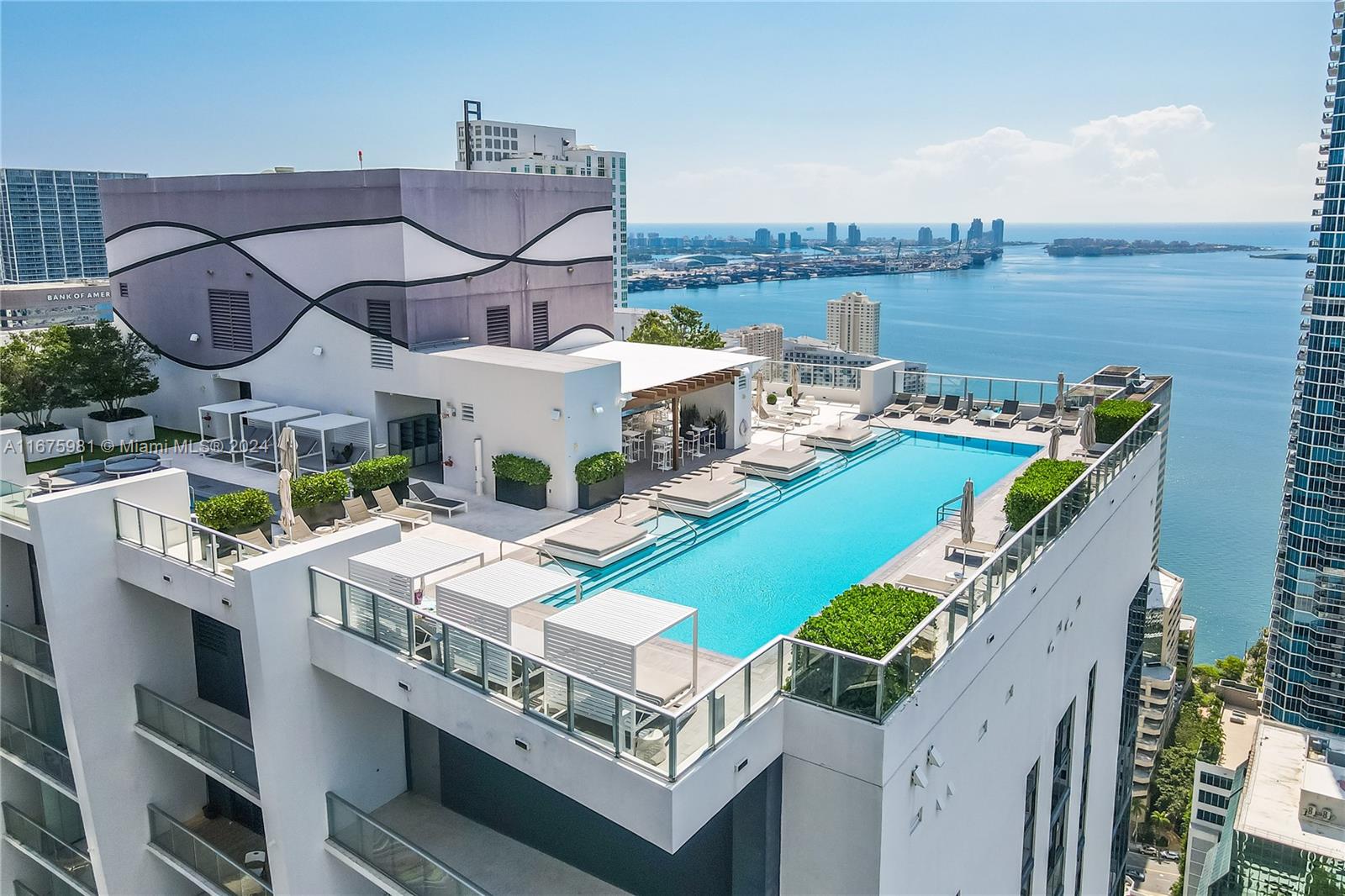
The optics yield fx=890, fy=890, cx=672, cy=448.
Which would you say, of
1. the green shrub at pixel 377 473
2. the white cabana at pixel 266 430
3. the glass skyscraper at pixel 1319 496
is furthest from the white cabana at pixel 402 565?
the glass skyscraper at pixel 1319 496

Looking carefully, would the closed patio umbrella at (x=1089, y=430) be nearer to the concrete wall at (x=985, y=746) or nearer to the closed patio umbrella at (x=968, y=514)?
the concrete wall at (x=985, y=746)

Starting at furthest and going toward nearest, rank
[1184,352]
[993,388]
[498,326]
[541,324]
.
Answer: [1184,352] → [993,388] → [541,324] → [498,326]

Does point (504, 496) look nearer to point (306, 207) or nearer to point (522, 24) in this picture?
point (306, 207)

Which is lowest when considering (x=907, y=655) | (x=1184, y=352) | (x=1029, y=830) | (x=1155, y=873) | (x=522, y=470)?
(x=1155, y=873)

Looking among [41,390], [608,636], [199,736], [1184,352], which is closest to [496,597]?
[608,636]

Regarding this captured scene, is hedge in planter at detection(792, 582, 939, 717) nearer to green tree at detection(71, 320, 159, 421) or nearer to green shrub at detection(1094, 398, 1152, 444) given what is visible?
green shrub at detection(1094, 398, 1152, 444)

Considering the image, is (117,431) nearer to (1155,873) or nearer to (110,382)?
(110,382)

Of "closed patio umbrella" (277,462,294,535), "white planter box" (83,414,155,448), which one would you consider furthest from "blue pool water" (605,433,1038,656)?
"white planter box" (83,414,155,448)
